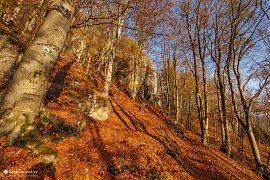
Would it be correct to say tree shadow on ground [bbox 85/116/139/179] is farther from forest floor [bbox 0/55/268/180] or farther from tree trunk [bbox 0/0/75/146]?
tree trunk [bbox 0/0/75/146]

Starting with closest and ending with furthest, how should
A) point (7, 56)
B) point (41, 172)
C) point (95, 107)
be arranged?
1. point (41, 172)
2. point (7, 56)
3. point (95, 107)

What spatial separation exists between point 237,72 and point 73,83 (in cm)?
983

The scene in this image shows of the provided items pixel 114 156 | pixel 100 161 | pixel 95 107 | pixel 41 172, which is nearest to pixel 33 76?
pixel 41 172

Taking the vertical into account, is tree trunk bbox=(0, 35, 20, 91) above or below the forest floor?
above

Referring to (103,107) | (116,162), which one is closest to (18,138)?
(116,162)

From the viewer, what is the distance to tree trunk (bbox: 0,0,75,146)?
275 cm

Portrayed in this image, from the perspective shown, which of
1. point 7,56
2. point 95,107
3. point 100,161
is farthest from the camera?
point 95,107

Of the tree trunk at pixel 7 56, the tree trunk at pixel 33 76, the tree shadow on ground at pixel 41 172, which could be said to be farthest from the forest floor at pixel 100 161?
the tree trunk at pixel 7 56

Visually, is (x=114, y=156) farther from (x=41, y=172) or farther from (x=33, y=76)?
(x=33, y=76)

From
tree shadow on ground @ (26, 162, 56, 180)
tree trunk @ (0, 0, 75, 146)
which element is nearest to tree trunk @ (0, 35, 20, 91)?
tree trunk @ (0, 0, 75, 146)

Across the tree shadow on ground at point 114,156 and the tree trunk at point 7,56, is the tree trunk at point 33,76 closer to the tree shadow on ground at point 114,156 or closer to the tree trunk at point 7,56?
the tree shadow on ground at point 114,156

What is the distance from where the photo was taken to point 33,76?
9.39 ft

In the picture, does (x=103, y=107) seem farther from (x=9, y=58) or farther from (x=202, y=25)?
(x=202, y=25)

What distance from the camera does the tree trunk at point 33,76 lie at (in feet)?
9.02
